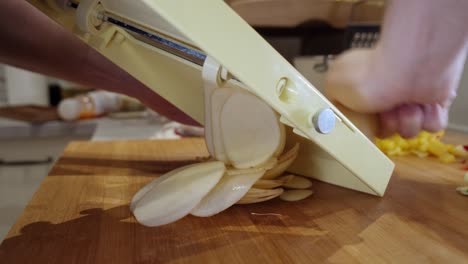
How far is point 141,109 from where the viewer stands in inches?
64.7

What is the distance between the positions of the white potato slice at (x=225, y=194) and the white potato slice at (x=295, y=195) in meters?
0.06

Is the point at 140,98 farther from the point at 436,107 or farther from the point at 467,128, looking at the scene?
the point at 467,128

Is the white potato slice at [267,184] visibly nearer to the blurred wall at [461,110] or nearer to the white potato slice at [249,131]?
the white potato slice at [249,131]

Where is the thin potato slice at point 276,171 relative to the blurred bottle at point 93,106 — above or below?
above

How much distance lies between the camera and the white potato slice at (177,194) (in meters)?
0.43

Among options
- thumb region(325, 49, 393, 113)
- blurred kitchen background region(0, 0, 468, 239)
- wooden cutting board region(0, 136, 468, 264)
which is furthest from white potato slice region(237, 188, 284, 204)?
blurred kitchen background region(0, 0, 468, 239)

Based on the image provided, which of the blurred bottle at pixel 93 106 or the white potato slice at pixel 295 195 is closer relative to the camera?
the white potato slice at pixel 295 195

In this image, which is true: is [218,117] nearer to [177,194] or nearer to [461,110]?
[177,194]

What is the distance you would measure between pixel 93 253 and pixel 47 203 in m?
0.16

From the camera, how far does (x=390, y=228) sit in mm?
425

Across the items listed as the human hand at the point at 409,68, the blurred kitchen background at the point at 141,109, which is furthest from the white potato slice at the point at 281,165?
the blurred kitchen background at the point at 141,109

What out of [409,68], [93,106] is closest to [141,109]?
[93,106]

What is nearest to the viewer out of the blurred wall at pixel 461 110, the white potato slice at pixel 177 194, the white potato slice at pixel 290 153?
the white potato slice at pixel 177 194

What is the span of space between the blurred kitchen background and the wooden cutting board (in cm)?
53
